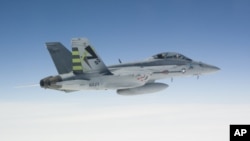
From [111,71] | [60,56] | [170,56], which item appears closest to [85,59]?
[111,71]

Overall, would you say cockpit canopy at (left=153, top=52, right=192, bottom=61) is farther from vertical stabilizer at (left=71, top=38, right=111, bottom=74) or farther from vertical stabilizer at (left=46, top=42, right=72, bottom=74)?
vertical stabilizer at (left=46, top=42, right=72, bottom=74)

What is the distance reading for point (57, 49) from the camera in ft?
77.3

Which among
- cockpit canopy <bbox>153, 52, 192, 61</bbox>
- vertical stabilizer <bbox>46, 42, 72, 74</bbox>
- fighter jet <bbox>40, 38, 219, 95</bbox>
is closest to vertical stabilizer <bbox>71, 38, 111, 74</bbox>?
fighter jet <bbox>40, 38, 219, 95</bbox>

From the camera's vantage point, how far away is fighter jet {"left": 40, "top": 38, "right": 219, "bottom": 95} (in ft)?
65.3

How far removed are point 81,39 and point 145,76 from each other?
187 inches

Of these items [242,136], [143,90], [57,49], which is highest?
[57,49]

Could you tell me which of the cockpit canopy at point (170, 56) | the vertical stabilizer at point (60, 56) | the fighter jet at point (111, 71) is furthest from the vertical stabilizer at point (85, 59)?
the cockpit canopy at point (170, 56)

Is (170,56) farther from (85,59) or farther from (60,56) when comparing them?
(60,56)

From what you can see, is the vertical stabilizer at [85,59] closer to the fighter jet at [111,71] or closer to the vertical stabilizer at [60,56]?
the fighter jet at [111,71]

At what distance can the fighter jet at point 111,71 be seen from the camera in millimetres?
19891

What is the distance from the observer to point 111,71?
22656mm

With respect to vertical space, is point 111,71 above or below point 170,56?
below

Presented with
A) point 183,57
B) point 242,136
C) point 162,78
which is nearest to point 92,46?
point 162,78

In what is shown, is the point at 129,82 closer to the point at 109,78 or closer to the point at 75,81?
the point at 109,78
